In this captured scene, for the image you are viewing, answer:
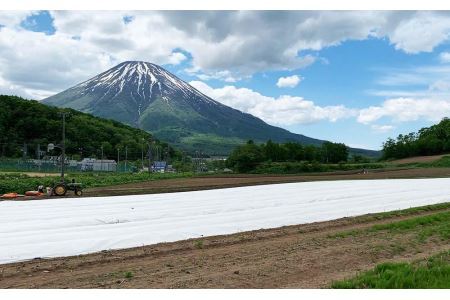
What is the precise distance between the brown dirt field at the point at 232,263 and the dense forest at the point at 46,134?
311ft

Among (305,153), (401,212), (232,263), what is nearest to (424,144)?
(305,153)

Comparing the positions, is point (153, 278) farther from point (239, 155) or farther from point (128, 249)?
point (239, 155)

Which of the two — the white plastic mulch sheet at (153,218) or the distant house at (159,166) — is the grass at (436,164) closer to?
the white plastic mulch sheet at (153,218)

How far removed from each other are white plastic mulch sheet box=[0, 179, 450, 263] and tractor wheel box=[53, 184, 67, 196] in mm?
5149

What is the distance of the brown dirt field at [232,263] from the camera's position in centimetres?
718

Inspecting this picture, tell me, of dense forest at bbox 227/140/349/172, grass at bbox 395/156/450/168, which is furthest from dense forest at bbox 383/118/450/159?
grass at bbox 395/156/450/168

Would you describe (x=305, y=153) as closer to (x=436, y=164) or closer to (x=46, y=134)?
(x=436, y=164)

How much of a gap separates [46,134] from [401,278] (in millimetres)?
109250

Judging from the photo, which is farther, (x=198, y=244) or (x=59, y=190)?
(x=59, y=190)

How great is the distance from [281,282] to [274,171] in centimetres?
5828

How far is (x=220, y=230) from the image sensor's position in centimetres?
1232

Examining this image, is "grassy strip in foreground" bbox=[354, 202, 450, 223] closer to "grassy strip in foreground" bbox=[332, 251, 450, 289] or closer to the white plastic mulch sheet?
the white plastic mulch sheet

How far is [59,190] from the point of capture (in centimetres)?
2414

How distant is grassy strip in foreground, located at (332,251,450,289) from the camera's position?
257 inches
